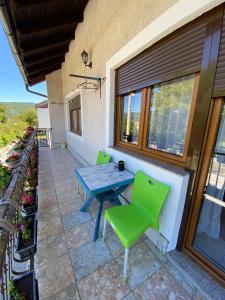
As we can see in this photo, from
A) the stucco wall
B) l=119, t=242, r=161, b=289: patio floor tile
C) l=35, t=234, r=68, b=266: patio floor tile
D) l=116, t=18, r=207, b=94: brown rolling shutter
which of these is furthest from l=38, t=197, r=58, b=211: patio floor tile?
the stucco wall

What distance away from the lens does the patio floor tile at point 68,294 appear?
107cm

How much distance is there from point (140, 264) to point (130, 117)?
1.79 metres

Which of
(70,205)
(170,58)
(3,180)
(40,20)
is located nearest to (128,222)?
(70,205)

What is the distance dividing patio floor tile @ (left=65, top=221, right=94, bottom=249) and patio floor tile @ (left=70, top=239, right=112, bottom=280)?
0.06 m

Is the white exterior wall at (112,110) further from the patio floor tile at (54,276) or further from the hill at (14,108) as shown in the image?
the hill at (14,108)

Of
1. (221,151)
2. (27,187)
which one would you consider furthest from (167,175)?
(27,187)

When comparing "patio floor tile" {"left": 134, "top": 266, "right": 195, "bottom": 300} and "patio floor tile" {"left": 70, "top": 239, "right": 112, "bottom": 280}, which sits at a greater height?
"patio floor tile" {"left": 134, "top": 266, "right": 195, "bottom": 300}

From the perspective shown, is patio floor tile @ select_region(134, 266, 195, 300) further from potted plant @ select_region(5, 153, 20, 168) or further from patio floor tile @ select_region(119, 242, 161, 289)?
potted plant @ select_region(5, 153, 20, 168)

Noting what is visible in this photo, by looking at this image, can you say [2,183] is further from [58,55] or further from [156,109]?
[58,55]

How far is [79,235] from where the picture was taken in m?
1.66

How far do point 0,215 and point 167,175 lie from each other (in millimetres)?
1359

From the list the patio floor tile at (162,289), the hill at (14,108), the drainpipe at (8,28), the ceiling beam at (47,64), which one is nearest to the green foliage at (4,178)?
the patio floor tile at (162,289)

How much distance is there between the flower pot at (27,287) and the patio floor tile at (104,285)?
0.35 metres

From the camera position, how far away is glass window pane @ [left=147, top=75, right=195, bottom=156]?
1.32m
